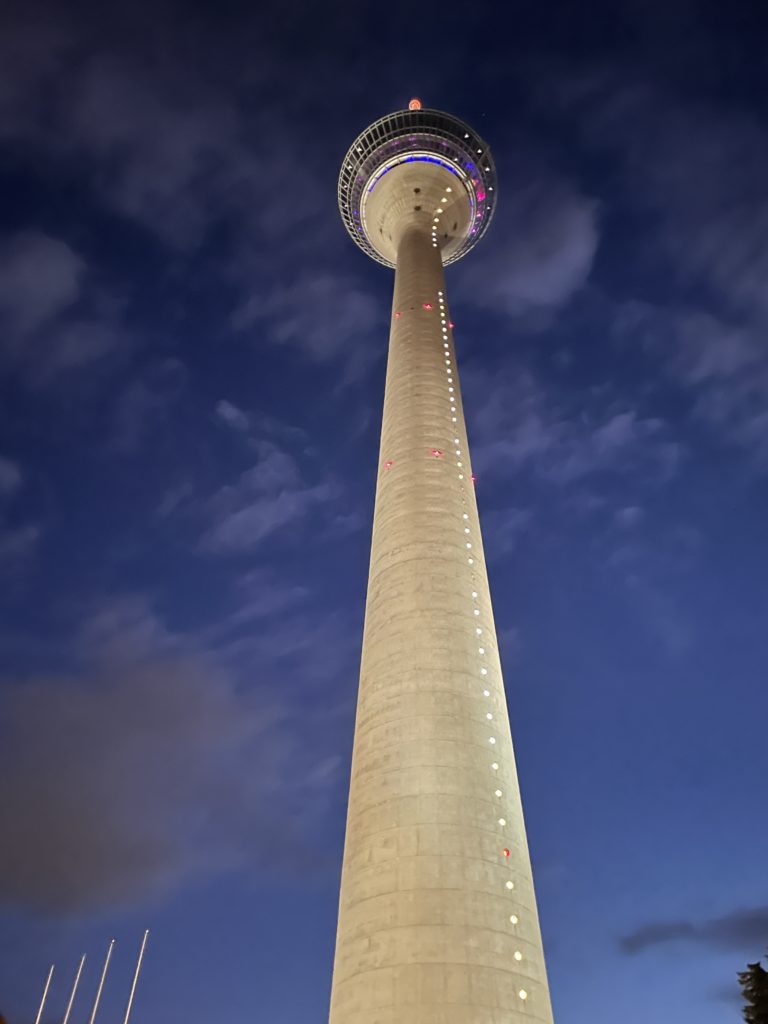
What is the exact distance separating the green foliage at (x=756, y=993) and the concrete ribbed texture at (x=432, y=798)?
17.3 metres

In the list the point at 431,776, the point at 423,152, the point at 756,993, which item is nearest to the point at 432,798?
the point at 431,776

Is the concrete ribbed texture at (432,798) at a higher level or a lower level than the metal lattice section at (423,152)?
lower

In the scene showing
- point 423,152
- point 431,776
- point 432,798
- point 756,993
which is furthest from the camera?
point 423,152

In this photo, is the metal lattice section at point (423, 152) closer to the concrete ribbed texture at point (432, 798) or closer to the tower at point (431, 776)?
the tower at point (431, 776)

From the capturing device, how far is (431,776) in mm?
26328

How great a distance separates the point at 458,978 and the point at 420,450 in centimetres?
2278

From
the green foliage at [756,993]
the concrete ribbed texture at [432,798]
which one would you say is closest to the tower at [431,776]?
the concrete ribbed texture at [432,798]

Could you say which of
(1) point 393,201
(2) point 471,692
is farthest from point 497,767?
(1) point 393,201

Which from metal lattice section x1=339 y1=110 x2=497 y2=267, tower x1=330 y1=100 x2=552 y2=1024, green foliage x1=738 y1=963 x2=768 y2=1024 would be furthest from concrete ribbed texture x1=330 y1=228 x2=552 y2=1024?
metal lattice section x1=339 y1=110 x2=497 y2=267

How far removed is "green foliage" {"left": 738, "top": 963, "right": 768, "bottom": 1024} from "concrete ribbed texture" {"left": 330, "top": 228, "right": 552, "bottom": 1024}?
56.7ft

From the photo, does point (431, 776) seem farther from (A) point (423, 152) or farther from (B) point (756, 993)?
(A) point (423, 152)

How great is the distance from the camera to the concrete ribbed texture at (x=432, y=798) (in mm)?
22688

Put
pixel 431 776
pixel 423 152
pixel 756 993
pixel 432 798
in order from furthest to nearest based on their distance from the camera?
pixel 423 152 < pixel 756 993 < pixel 431 776 < pixel 432 798

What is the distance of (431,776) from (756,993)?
863 inches
